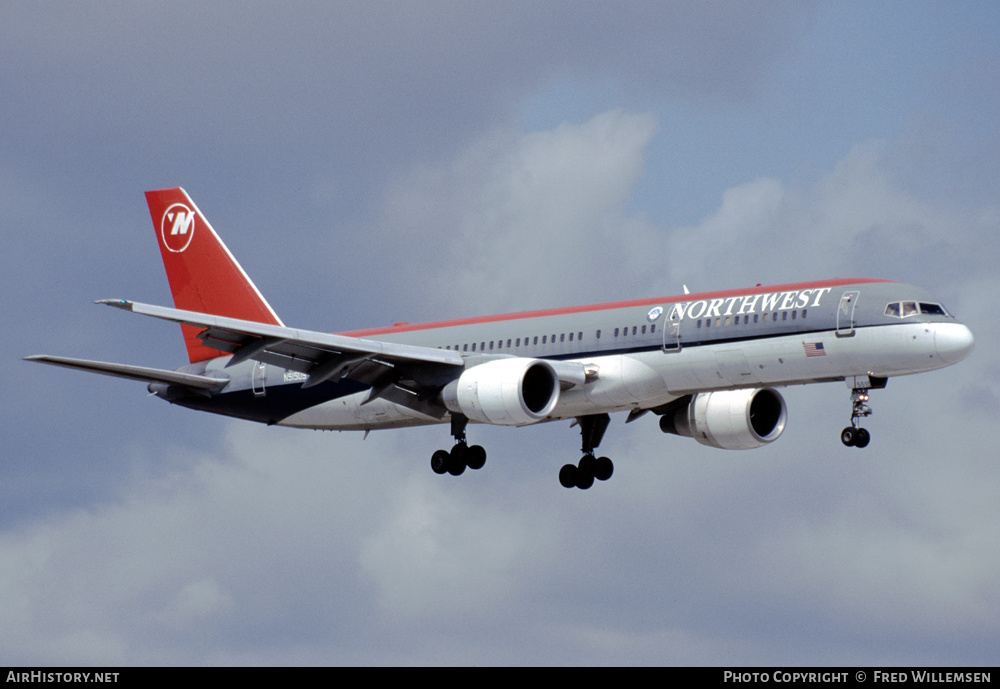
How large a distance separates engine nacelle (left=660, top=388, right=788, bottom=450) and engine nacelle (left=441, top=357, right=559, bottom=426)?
6.89 meters

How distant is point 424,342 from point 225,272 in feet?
34.3

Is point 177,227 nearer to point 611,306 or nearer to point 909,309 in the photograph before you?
point 611,306

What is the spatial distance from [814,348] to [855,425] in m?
2.54

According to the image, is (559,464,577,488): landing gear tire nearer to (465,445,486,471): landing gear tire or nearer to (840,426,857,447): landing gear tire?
(465,445,486,471): landing gear tire

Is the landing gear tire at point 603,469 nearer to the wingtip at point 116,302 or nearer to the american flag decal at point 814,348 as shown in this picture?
the american flag decal at point 814,348

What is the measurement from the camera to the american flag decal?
45219 mm

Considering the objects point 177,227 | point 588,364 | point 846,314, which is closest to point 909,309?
point 846,314

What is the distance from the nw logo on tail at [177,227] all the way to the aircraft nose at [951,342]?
29.2m

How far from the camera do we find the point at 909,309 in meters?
44.8

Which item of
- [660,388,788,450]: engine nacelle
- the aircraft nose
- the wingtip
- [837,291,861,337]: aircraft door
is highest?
[660,388,788,450]: engine nacelle

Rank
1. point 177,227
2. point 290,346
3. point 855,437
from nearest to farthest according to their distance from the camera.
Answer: point 855,437
point 290,346
point 177,227

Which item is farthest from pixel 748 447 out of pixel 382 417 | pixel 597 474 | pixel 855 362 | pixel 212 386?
pixel 212 386

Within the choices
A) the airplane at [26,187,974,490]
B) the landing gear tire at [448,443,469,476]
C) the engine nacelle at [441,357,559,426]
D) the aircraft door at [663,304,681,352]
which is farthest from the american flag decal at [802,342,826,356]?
the landing gear tire at [448,443,469,476]

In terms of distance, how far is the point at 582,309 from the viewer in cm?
5038
